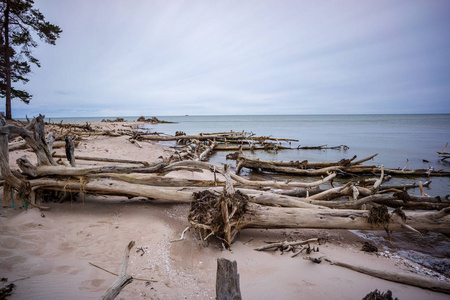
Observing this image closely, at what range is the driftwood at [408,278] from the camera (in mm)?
2754

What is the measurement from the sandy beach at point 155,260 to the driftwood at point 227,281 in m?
1.18

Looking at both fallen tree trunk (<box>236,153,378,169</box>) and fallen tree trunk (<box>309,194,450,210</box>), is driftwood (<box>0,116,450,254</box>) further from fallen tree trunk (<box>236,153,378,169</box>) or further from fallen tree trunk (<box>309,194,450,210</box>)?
fallen tree trunk (<box>236,153,378,169</box>)

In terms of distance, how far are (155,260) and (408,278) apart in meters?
3.62

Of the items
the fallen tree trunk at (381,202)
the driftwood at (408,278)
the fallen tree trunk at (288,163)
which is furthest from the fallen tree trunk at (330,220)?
the fallen tree trunk at (288,163)

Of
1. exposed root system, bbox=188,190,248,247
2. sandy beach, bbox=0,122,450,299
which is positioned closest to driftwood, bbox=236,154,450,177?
→ sandy beach, bbox=0,122,450,299

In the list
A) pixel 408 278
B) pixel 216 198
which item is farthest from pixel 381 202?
pixel 216 198

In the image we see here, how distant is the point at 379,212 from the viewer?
3.79m

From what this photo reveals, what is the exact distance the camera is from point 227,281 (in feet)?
5.39

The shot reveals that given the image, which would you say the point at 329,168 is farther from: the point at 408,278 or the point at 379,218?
the point at 408,278

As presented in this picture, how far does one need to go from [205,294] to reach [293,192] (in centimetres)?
347

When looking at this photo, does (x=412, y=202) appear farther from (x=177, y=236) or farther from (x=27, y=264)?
(x=27, y=264)

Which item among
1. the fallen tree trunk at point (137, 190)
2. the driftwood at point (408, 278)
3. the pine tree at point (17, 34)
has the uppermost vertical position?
the pine tree at point (17, 34)

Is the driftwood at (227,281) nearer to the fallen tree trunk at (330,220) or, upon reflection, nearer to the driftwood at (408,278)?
the fallen tree trunk at (330,220)

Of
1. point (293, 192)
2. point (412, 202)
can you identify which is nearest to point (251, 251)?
point (293, 192)
